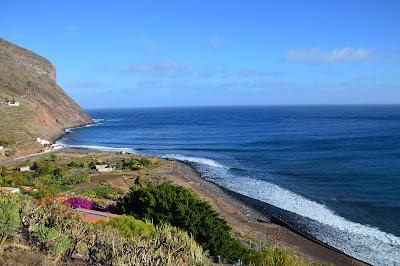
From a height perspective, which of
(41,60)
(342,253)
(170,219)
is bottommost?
(342,253)

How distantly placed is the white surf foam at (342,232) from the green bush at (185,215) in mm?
9917

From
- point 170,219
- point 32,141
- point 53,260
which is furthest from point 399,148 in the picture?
point 53,260

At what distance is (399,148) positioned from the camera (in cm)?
6888

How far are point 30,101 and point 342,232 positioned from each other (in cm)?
9995

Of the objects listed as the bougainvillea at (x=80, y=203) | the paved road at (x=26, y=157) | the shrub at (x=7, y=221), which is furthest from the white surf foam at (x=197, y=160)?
the shrub at (x=7, y=221)

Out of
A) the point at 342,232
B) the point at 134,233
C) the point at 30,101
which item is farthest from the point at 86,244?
the point at 30,101

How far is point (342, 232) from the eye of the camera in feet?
101

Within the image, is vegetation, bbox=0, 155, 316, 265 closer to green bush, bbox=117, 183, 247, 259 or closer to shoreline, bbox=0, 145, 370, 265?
green bush, bbox=117, 183, 247, 259

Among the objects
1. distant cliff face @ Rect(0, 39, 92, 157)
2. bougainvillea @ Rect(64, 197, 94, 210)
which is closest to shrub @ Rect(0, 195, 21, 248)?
bougainvillea @ Rect(64, 197, 94, 210)

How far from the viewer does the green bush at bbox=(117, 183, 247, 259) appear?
19406mm

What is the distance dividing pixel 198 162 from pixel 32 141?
111 feet

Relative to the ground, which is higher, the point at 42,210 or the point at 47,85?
the point at 47,85

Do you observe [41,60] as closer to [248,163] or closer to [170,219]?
[248,163]

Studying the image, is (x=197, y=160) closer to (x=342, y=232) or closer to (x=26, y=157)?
(x=26, y=157)
